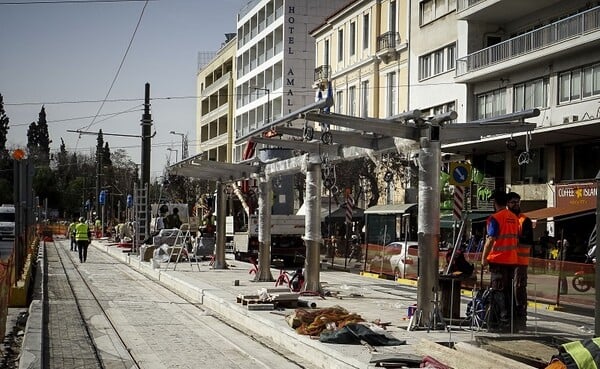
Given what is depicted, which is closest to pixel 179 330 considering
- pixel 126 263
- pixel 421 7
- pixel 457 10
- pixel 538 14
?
pixel 126 263

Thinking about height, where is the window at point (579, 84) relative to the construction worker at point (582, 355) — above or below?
above

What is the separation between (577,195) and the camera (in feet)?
110

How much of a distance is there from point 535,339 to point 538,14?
27641 millimetres

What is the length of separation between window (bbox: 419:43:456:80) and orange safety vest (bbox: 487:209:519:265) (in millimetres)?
29683

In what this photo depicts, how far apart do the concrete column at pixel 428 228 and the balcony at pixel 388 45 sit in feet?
114

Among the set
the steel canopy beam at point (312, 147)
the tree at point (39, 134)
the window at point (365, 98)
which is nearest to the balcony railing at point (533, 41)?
the window at point (365, 98)

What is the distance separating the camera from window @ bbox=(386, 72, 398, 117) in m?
48.3

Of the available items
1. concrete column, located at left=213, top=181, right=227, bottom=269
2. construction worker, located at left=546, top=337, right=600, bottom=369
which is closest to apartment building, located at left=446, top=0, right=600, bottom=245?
concrete column, located at left=213, top=181, right=227, bottom=269

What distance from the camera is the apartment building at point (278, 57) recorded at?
6950 cm

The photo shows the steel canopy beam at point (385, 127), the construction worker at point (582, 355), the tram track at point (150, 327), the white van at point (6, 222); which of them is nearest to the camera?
the construction worker at point (582, 355)

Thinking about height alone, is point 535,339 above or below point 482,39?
below

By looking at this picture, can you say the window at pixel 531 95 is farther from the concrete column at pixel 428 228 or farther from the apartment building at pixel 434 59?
the concrete column at pixel 428 228

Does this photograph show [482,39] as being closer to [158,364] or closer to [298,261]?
[298,261]

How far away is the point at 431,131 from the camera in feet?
44.7
